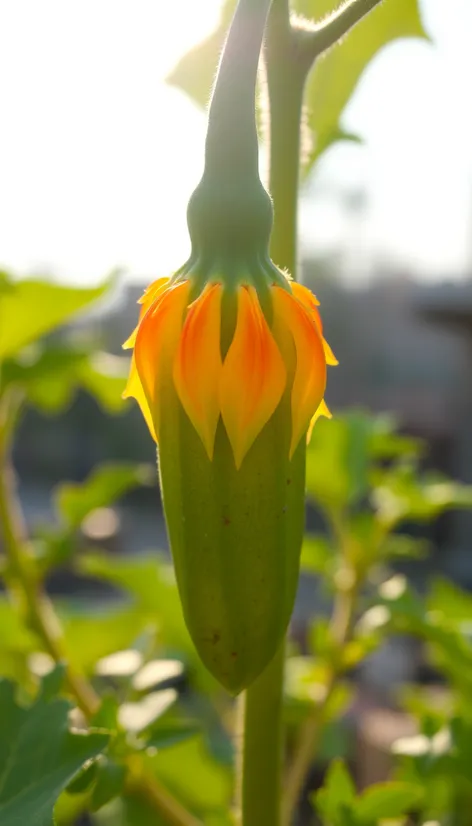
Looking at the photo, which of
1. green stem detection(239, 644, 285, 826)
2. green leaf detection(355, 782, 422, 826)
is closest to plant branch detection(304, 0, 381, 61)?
green stem detection(239, 644, 285, 826)

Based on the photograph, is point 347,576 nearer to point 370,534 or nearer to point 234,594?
point 370,534

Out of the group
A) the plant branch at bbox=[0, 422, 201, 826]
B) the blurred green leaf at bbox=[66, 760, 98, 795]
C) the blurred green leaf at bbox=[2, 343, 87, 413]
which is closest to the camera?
the blurred green leaf at bbox=[66, 760, 98, 795]

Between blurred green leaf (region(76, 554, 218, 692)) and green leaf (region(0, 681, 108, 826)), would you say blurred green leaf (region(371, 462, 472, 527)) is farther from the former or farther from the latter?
green leaf (region(0, 681, 108, 826))

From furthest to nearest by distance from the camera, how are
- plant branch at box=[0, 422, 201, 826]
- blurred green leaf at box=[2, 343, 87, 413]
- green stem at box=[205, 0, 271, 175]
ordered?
blurred green leaf at box=[2, 343, 87, 413] < plant branch at box=[0, 422, 201, 826] < green stem at box=[205, 0, 271, 175]

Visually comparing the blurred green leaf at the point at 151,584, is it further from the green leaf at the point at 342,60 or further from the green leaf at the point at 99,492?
the green leaf at the point at 342,60

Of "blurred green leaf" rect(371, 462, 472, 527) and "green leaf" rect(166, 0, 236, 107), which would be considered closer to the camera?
"green leaf" rect(166, 0, 236, 107)

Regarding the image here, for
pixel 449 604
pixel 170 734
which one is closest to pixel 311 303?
pixel 170 734
